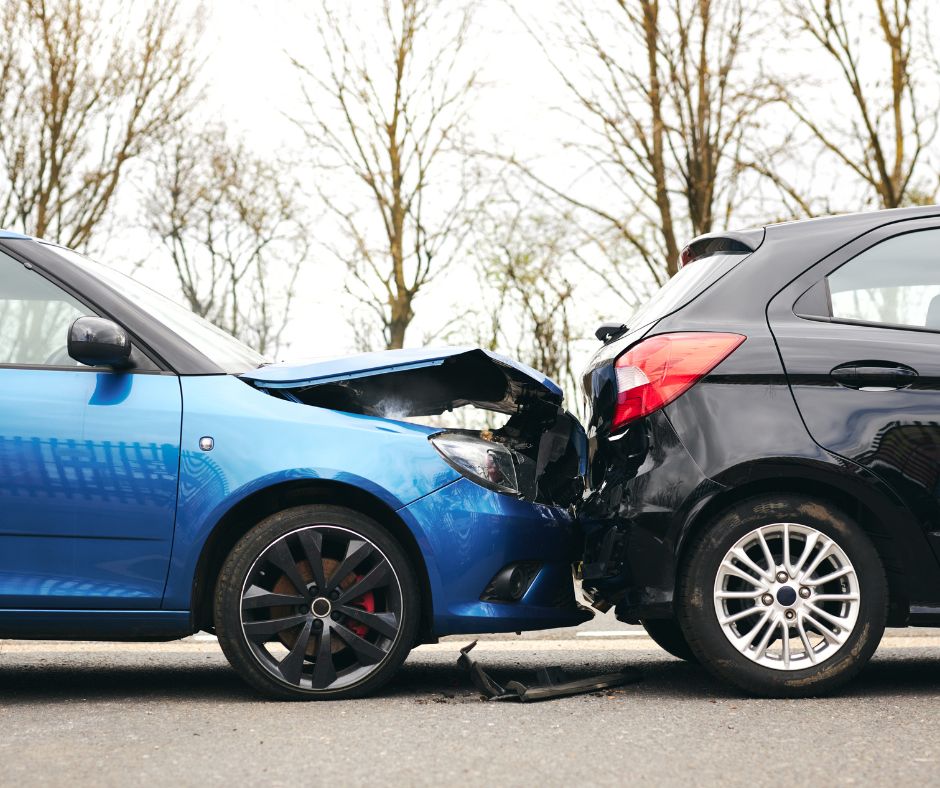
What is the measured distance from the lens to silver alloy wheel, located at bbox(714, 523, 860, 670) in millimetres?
4117

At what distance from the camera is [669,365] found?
4230 millimetres

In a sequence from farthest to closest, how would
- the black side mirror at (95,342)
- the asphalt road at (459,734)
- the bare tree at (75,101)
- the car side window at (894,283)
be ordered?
the bare tree at (75,101), the car side window at (894,283), the black side mirror at (95,342), the asphalt road at (459,734)

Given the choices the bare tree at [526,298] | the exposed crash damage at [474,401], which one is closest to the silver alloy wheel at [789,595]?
the exposed crash damage at [474,401]

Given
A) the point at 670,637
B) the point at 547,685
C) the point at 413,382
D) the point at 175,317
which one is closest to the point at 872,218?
the point at 413,382

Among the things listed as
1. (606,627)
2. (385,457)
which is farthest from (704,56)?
(385,457)

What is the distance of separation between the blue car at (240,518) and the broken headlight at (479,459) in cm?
1

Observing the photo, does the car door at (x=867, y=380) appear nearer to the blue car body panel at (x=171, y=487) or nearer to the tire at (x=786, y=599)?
the tire at (x=786, y=599)

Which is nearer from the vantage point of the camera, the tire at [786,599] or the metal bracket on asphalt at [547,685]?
the tire at [786,599]

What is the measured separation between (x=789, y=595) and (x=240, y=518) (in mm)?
1941

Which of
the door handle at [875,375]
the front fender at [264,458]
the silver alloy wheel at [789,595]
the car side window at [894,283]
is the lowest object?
the silver alloy wheel at [789,595]

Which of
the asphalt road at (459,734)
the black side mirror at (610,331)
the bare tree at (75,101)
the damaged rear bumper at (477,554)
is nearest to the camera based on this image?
the asphalt road at (459,734)

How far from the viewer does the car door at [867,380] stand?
13.6 feet

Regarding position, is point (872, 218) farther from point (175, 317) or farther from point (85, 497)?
point (85, 497)

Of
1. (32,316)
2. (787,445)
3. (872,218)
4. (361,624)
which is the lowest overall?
(361,624)
